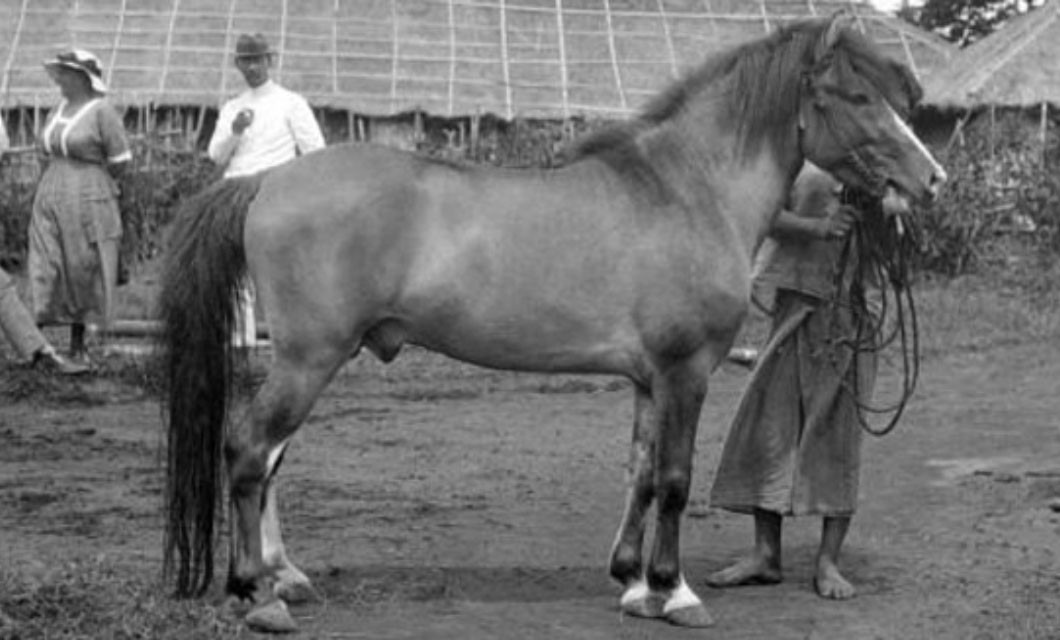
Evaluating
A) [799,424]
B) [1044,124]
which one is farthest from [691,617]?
[1044,124]

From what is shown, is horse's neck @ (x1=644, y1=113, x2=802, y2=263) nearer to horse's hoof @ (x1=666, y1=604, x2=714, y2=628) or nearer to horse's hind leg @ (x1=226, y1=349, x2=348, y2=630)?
Answer: horse's hoof @ (x1=666, y1=604, x2=714, y2=628)

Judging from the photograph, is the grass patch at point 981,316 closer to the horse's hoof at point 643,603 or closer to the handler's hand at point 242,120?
the handler's hand at point 242,120

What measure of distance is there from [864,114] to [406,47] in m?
22.3

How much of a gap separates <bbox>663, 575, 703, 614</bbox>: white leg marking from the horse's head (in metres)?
1.57

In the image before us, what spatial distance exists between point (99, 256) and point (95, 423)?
158cm

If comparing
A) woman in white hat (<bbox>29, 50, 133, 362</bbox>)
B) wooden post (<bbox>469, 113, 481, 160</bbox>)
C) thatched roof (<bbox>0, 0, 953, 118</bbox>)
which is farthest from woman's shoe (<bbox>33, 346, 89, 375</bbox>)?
thatched roof (<bbox>0, 0, 953, 118</bbox>)

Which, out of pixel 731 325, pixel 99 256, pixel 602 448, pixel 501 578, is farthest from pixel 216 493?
pixel 99 256

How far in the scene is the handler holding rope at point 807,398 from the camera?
7055mm

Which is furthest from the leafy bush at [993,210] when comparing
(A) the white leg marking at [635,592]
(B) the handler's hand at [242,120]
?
(A) the white leg marking at [635,592]

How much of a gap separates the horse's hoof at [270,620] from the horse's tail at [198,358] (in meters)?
0.25

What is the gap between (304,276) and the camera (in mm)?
6211

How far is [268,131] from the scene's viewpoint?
11.2 metres

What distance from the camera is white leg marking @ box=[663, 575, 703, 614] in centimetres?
649

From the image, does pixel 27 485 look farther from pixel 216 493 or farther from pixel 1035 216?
pixel 1035 216
